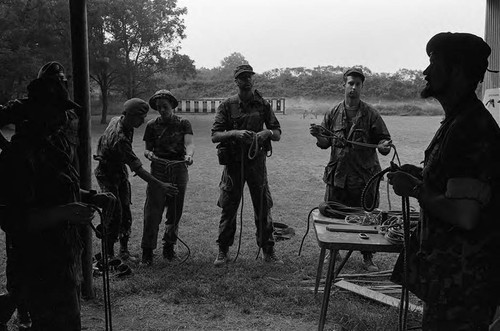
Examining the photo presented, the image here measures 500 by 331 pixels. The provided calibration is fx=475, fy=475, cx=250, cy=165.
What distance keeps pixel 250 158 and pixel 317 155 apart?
11.6 meters

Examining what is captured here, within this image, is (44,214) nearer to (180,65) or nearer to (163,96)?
(163,96)

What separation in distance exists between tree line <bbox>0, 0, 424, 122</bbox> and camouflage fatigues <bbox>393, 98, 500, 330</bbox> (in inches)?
857

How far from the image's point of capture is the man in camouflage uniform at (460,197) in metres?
2.24

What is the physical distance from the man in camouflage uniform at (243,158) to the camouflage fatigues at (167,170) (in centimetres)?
45

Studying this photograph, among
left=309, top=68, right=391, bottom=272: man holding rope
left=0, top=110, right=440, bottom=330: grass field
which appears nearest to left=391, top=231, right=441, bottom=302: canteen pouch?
left=0, top=110, right=440, bottom=330: grass field

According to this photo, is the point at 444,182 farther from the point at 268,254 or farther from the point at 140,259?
the point at 140,259

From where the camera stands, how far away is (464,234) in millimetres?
2318

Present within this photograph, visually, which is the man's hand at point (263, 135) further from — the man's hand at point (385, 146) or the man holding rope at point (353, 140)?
the man's hand at point (385, 146)

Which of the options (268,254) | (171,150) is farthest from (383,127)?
(171,150)

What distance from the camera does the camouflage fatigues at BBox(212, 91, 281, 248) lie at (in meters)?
5.53

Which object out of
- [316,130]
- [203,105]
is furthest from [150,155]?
[203,105]

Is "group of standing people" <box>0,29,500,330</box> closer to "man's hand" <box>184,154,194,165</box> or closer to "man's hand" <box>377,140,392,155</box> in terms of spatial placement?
"man's hand" <box>377,140,392,155</box>

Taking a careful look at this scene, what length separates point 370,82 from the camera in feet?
113

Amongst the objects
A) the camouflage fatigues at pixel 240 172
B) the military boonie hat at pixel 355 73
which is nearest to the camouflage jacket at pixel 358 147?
the military boonie hat at pixel 355 73
